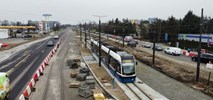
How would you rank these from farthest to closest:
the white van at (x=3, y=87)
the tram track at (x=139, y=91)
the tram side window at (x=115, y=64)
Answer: the tram side window at (x=115, y=64) → the tram track at (x=139, y=91) → the white van at (x=3, y=87)

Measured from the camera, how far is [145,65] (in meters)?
37.4

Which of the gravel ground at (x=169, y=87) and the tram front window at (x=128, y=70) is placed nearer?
the gravel ground at (x=169, y=87)

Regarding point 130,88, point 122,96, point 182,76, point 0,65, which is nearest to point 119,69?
point 130,88

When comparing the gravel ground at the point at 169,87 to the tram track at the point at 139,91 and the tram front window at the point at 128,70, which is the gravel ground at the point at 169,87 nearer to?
the tram track at the point at 139,91

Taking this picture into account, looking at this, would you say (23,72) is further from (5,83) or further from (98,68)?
(5,83)

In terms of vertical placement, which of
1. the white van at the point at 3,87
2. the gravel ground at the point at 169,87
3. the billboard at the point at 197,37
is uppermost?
the billboard at the point at 197,37

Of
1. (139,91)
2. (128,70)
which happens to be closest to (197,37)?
(128,70)

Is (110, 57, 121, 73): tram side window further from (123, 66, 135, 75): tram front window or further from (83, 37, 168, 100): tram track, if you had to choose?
(83, 37, 168, 100): tram track

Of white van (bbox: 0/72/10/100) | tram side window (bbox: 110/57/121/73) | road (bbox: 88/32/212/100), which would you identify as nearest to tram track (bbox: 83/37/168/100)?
road (bbox: 88/32/212/100)

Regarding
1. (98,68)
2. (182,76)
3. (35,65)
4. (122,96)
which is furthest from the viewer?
(35,65)

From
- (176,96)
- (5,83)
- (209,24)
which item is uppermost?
(209,24)

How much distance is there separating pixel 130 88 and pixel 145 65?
14.3m

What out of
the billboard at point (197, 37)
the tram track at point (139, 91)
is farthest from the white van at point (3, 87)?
the billboard at point (197, 37)

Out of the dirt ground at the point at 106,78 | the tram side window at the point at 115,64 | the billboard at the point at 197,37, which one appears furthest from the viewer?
the billboard at the point at 197,37
